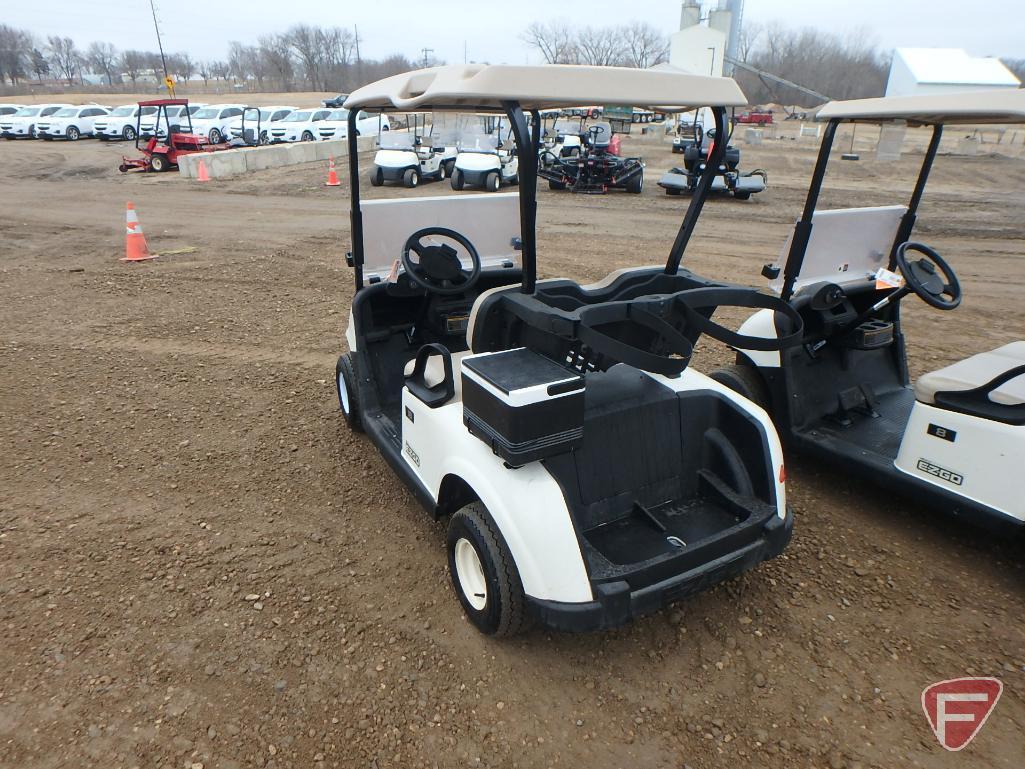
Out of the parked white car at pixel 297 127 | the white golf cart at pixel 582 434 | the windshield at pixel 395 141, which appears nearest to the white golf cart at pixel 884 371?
the white golf cart at pixel 582 434

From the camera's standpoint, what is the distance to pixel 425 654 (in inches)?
96.3

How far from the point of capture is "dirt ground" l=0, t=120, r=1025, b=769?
212 cm

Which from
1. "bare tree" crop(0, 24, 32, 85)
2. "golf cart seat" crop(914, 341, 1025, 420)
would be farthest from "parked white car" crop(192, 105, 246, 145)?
"bare tree" crop(0, 24, 32, 85)

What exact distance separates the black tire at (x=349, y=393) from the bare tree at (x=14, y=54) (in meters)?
85.6

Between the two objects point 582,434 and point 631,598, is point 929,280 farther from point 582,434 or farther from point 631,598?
point 631,598

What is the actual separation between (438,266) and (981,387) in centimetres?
251

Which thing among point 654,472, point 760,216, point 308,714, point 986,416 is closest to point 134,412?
point 308,714

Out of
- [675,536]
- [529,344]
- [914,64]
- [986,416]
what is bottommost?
[675,536]

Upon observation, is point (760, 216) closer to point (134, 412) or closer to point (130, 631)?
point (134, 412)

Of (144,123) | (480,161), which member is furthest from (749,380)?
(144,123)

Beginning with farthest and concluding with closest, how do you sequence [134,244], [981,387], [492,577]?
[134,244] → [981,387] → [492,577]

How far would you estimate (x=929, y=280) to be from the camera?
3420 mm

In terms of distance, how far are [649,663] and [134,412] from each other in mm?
3640

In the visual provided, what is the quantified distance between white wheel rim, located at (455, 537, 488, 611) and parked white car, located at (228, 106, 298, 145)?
21778mm
